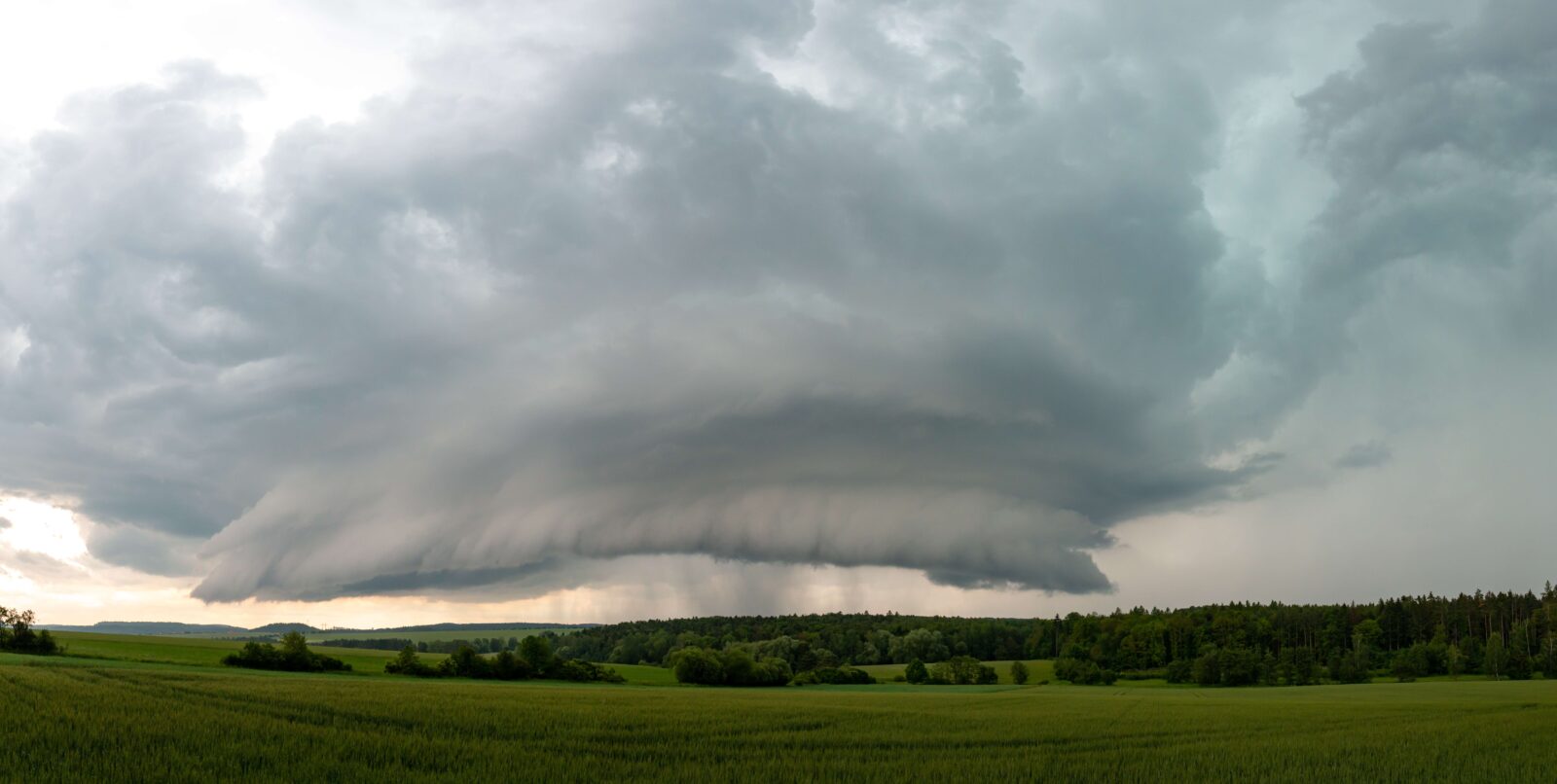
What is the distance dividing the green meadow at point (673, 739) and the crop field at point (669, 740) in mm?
135

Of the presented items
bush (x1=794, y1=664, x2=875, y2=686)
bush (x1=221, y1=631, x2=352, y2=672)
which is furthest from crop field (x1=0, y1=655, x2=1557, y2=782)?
bush (x1=794, y1=664, x2=875, y2=686)

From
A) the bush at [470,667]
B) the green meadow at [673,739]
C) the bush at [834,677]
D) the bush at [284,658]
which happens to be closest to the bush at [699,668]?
the bush at [470,667]

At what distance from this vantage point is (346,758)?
2931 centimetres

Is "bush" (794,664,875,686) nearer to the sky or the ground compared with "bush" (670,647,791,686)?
nearer to the ground

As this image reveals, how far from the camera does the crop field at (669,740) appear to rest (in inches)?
1125

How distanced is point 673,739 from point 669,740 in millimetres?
392

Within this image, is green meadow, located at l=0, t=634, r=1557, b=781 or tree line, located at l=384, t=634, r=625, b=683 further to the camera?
tree line, located at l=384, t=634, r=625, b=683

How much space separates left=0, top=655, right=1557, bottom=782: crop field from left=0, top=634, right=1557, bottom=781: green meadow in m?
0.13

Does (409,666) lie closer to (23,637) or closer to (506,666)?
Result: (506,666)

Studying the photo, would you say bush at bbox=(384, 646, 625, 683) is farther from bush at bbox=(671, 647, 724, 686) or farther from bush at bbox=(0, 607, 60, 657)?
bush at bbox=(0, 607, 60, 657)

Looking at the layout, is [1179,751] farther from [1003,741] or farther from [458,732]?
[458,732]

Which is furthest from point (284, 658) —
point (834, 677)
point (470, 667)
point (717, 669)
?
point (834, 677)

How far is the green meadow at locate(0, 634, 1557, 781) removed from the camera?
2853 cm

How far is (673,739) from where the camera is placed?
3897cm
